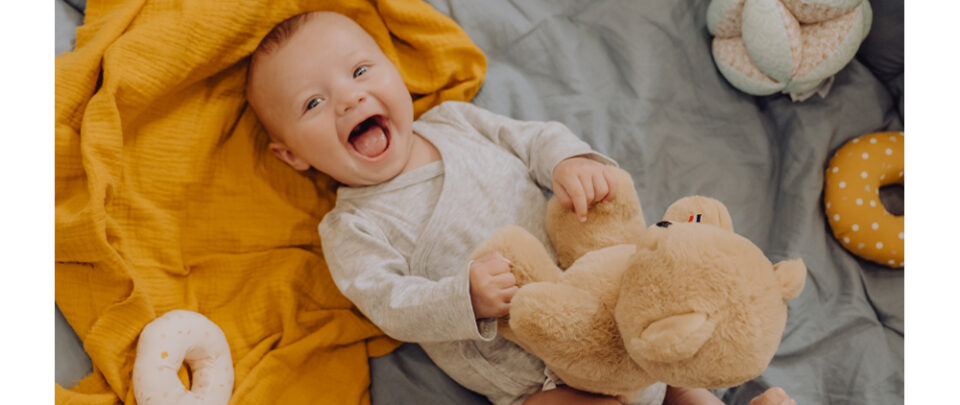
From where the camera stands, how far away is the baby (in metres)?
0.96

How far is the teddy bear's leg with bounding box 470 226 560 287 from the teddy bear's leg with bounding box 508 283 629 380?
76mm

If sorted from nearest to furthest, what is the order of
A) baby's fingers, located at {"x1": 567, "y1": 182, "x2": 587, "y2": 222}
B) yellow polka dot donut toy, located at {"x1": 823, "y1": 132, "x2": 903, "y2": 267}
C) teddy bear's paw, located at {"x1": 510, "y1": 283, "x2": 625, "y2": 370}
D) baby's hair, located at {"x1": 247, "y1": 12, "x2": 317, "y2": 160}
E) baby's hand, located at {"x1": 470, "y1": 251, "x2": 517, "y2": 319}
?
teddy bear's paw, located at {"x1": 510, "y1": 283, "x2": 625, "y2": 370} → baby's hand, located at {"x1": 470, "y1": 251, "x2": 517, "y2": 319} → baby's fingers, located at {"x1": 567, "y1": 182, "x2": 587, "y2": 222} → baby's hair, located at {"x1": 247, "y1": 12, "x2": 317, "y2": 160} → yellow polka dot donut toy, located at {"x1": 823, "y1": 132, "x2": 903, "y2": 267}

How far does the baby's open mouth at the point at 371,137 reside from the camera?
1.05m

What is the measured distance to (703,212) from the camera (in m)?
0.81

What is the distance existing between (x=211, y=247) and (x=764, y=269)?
33.9 inches

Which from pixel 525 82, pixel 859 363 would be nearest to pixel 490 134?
pixel 525 82

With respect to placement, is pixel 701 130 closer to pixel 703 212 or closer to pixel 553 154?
pixel 553 154

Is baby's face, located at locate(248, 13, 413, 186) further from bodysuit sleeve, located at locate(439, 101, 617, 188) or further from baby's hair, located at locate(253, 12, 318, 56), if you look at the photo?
bodysuit sleeve, located at locate(439, 101, 617, 188)

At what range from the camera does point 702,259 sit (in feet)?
1.99

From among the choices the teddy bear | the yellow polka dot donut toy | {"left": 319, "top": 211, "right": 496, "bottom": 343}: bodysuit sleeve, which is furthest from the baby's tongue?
the yellow polka dot donut toy

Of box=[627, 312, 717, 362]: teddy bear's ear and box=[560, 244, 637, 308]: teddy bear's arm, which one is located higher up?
box=[627, 312, 717, 362]: teddy bear's ear

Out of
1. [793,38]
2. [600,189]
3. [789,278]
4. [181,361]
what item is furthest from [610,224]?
[181,361]

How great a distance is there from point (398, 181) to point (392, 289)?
0.23m

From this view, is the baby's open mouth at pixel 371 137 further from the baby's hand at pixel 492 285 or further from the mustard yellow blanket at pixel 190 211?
the baby's hand at pixel 492 285
